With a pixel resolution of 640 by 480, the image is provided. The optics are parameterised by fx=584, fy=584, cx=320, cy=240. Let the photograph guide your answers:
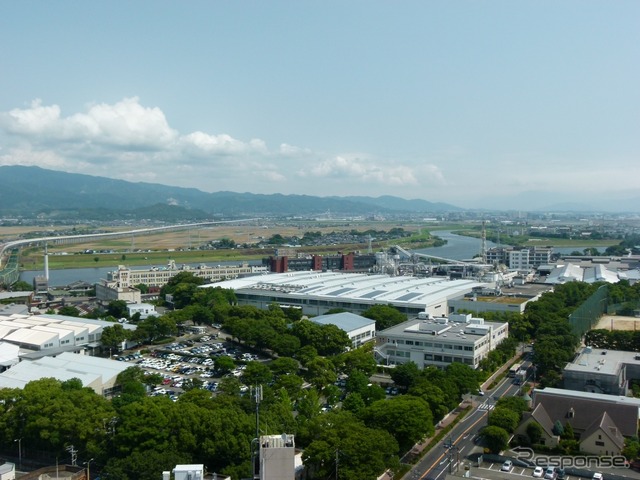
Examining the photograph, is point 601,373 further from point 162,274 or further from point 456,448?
point 162,274

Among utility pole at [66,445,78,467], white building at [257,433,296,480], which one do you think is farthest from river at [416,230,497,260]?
white building at [257,433,296,480]

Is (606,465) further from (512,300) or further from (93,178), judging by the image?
(93,178)

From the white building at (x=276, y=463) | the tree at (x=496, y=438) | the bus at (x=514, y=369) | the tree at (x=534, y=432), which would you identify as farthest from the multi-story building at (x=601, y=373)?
the white building at (x=276, y=463)

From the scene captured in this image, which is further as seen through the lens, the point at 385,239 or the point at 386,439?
the point at 385,239

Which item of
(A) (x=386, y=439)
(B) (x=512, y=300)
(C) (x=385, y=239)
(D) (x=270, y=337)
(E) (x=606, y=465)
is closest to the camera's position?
(A) (x=386, y=439)

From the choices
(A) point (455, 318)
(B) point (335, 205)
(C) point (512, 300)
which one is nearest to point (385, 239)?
(C) point (512, 300)

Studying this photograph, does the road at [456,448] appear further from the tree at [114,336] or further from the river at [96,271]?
the river at [96,271]
